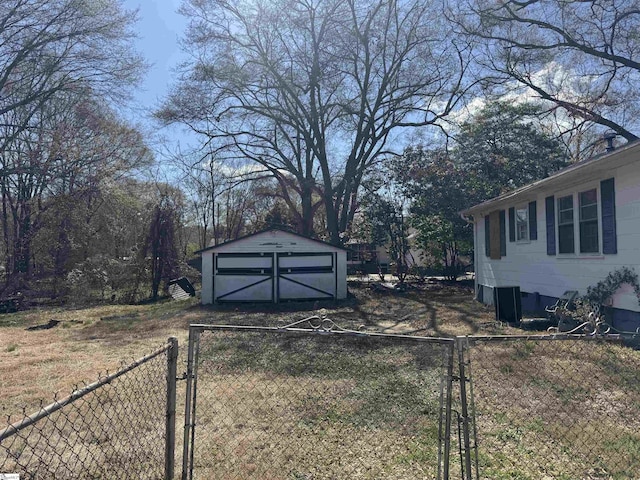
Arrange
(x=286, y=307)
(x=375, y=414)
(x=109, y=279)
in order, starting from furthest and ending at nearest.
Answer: (x=109, y=279) → (x=286, y=307) → (x=375, y=414)

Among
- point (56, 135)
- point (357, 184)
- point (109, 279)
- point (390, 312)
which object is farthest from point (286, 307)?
point (56, 135)

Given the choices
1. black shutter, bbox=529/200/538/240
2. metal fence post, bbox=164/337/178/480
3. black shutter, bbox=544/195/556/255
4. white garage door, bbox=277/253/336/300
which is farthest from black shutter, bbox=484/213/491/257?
metal fence post, bbox=164/337/178/480

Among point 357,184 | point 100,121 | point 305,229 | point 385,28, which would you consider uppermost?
point 385,28

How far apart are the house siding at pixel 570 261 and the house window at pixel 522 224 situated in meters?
0.20

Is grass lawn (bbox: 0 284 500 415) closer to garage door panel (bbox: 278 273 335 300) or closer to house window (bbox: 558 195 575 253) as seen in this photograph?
garage door panel (bbox: 278 273 335 300)

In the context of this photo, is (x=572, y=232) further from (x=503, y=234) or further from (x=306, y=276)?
(x=306, y=276)

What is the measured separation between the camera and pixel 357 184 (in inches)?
859

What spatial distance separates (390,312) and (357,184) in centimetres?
1062

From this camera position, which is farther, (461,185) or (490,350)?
(461,185)

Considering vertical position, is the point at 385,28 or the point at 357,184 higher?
the point at 385,28

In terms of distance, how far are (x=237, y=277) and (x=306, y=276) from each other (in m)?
2.41

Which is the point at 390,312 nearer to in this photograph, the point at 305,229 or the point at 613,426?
the point at 613,426

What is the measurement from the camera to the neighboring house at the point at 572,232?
6.97 meters

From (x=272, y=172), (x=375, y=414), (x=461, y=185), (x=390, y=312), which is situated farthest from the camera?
(x=272, y=172)
